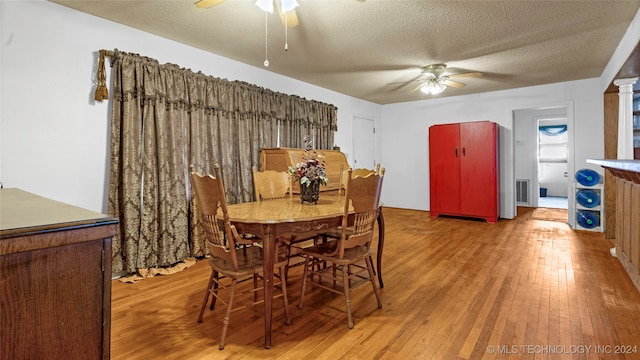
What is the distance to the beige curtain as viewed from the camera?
2.91 metres

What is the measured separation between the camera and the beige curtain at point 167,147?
9.56 feet

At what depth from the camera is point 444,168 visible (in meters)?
6.00

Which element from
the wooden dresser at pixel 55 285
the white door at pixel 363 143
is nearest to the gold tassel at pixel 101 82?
the wooden dresser at pixel 55 285

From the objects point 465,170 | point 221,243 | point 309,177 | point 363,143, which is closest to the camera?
point 221,243

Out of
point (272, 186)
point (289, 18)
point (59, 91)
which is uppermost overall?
point (289, 18)

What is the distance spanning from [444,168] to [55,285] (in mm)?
6014

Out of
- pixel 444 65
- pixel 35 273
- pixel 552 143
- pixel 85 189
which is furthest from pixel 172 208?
pixel 552 143

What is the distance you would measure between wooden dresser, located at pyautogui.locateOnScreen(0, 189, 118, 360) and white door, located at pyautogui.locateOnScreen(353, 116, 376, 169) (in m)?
5.61

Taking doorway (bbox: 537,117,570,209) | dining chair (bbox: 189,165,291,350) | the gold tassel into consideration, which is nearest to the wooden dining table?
dining chair (bbox: 189,165,291,350)

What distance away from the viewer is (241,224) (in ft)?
6.43

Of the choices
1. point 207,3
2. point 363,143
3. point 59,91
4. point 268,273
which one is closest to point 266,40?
point 207,3

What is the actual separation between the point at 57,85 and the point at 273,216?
2.22 meters

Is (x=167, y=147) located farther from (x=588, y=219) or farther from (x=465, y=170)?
(x=588, y=219)

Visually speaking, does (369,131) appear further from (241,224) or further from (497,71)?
(241,224)
